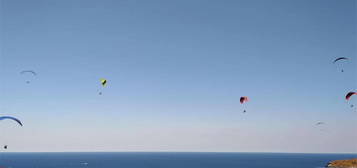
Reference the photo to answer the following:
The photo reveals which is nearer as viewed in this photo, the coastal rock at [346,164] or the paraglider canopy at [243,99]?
the paraglider canopy at [243,99]

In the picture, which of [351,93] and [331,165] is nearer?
[351,93]

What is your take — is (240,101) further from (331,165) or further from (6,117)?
(331,165)

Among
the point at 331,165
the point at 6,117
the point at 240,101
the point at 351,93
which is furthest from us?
the point at 331,165

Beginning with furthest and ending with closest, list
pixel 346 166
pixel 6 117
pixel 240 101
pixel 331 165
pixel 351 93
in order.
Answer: pixel 331 165, pixel 346 166, pixel 240 101, pixel 351 93, pixel 6 117

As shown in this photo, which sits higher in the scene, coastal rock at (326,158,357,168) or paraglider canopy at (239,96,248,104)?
paraglider canopy at (239,96,248,104)

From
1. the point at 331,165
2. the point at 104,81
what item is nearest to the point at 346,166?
the point at 331,165

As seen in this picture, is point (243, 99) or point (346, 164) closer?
point (243, 99)

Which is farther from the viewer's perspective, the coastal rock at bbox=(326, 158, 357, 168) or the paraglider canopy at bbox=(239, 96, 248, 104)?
the coastal rock at bbox=(326, 158, 357, 168)

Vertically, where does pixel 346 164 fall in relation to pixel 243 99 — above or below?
below

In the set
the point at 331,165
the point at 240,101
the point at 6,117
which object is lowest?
the point at 331,165

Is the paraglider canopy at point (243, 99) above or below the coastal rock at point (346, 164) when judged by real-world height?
above

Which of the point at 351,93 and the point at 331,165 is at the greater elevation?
the point at 351,93
